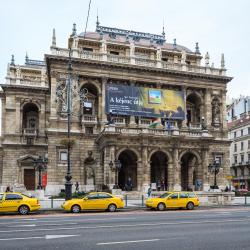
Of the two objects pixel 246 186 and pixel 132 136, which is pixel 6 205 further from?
pixel 246 186

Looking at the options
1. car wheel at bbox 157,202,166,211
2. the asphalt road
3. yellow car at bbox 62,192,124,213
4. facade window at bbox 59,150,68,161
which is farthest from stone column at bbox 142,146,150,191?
the asphalt road

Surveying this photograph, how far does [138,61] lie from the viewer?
45.7m

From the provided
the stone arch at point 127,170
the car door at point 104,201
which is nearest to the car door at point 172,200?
the car door at point 104,201

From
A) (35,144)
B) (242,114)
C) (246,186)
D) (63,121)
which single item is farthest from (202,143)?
(242,114)

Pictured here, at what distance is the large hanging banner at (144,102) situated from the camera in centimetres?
4306

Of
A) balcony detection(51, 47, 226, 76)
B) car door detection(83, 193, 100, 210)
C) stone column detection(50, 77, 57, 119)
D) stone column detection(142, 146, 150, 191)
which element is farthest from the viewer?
balcony detection(51, 47, 226, 76)

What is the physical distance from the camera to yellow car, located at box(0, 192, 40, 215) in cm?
2117

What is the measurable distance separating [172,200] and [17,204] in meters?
10.2

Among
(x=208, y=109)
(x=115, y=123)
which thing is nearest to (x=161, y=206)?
(x=115, y=123)

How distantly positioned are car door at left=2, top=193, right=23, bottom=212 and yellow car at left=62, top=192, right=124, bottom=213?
274 cm

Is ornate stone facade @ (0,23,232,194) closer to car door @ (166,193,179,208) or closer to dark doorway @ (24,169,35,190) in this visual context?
dark doorway @ (24,169,35,190)

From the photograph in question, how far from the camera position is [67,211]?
22.9m

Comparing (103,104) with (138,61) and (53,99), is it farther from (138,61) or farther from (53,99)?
(138,61)

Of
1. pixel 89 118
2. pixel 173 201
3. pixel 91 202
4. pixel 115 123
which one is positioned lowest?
pixel 173 201
